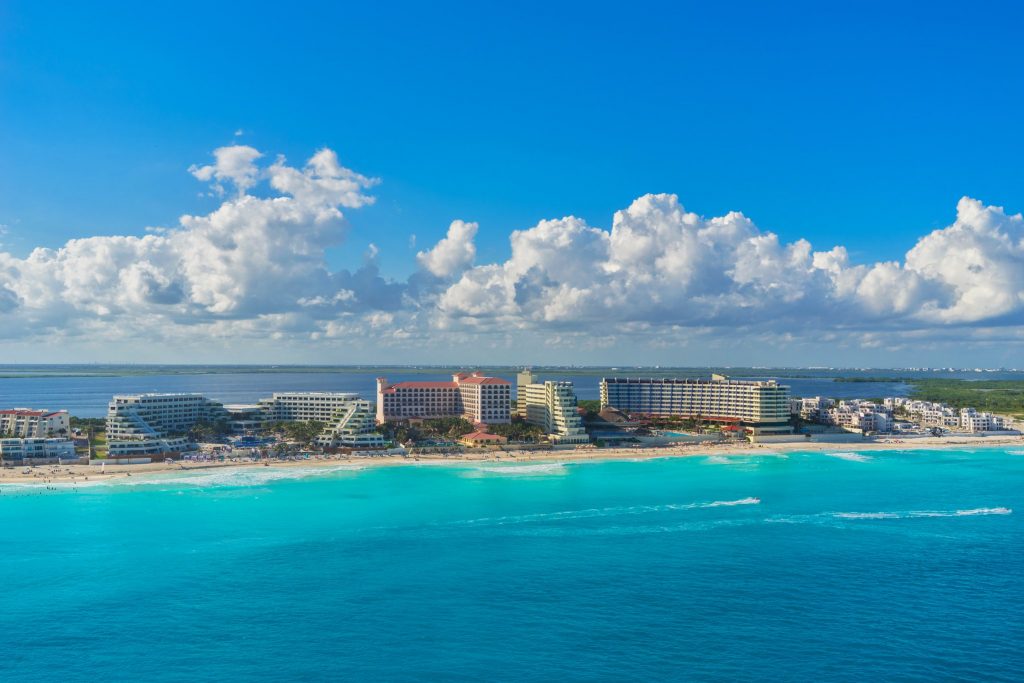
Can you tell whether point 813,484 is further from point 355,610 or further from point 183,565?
point 183,565

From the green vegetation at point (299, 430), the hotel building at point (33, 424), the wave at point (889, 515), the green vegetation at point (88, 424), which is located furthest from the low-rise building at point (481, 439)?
the hotel building at point (33, 424)

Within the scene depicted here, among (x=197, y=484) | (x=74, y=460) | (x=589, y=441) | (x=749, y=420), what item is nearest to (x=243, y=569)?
(x=197, y=484)

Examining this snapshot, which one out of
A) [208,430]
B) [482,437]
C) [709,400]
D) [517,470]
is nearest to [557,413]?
[482,437]

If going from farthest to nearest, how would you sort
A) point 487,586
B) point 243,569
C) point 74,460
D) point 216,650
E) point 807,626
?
1. point 74,460
2. point 243,569
3. point 487,586
4. point 807,626
5. point 216,650

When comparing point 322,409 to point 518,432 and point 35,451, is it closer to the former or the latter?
point 518,432

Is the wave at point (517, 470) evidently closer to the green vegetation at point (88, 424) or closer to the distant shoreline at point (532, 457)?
the distant shoreline at point (532, 457)

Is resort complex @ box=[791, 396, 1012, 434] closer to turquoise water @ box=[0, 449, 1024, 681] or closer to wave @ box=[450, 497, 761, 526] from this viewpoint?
turquoise water @ box=[0, 449, 1024, 681]
